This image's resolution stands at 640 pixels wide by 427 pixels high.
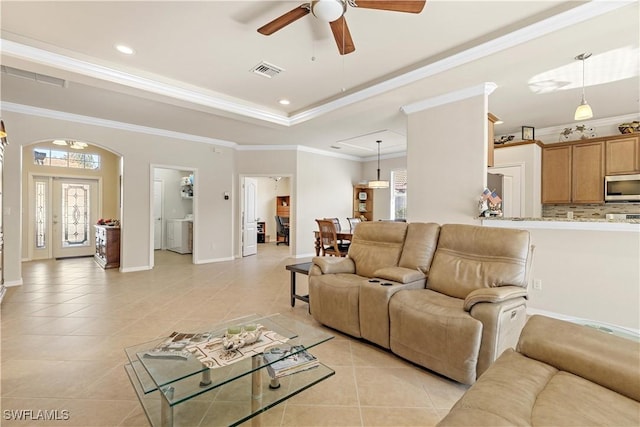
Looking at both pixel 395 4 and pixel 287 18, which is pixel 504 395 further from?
pixel 287 18

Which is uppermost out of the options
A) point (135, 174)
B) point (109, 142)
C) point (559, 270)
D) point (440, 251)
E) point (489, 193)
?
point (109, 142)

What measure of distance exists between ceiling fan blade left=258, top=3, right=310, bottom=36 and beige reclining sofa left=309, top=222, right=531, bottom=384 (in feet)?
6.86

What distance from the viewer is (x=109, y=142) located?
5215 mm

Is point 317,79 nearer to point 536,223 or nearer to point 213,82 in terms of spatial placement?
point 213,82

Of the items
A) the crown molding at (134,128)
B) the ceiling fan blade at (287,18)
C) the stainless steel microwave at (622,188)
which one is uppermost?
the crown molding at (134,128)

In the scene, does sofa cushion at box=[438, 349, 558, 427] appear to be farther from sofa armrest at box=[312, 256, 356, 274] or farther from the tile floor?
sofa armrest at box=[312, 256, 356, 274]

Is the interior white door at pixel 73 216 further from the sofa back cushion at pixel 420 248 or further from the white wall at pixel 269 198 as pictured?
the sofa back cushion at pixel 420 248

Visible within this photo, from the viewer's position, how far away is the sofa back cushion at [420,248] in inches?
110

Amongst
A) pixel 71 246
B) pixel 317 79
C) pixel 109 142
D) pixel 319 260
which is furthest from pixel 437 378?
pixel 71 246

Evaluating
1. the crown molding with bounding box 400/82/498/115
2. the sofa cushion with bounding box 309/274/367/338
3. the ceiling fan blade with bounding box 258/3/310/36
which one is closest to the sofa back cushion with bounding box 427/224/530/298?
the sofa cushion with bounding box 309/274/367/338

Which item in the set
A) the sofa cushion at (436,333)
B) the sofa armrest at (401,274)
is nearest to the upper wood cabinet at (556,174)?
the sofa armrest at (401,274)

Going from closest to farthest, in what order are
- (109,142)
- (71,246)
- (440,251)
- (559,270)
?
1. (440,251)
2. (559,270)
3. (109,142)
4. (71,246)

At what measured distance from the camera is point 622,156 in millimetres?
4473

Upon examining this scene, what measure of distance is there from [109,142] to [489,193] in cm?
600
